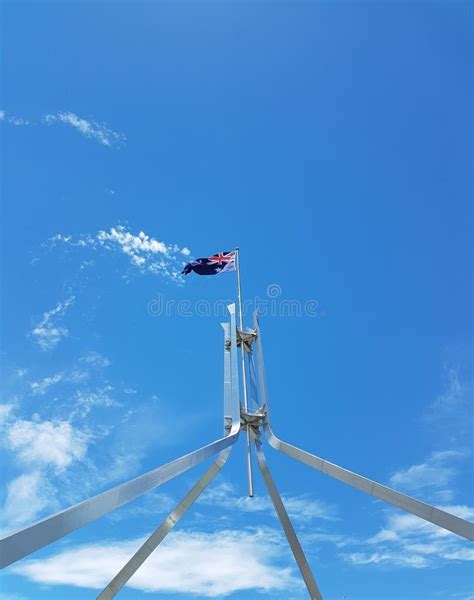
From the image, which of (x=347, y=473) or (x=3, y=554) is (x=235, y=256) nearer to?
(x=347, y=473)

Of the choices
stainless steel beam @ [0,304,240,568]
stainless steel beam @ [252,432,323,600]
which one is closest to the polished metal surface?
stainless steel beam @ [252,432,323,600]

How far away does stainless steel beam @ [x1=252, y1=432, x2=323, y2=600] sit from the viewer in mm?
18438

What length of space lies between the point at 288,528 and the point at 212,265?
40.2ft

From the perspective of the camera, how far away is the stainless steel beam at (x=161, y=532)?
1591 cm

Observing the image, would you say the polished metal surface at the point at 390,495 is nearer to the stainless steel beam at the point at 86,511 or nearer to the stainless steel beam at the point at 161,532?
the stainless steel beam at the point at 161,532

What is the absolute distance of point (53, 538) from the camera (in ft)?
27.7

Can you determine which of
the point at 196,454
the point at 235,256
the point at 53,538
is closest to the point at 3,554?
the point at 53,538

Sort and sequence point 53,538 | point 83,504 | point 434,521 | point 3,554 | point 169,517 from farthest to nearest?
point 169,517 < point 434,521 < point 83,504 < point 53,538 < point 3,554

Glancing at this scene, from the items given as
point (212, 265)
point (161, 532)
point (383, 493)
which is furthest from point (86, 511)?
point (212, 265)

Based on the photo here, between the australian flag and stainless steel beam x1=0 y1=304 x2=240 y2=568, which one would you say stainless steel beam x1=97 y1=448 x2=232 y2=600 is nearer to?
stainless steel beam x1=0 y1=304 x2=240 y2=568

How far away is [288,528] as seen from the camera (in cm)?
1916

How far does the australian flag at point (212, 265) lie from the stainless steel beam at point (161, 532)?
886 centimetres

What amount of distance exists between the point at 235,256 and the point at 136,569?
1433 cm

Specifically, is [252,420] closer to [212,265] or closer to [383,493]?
[383,493]
